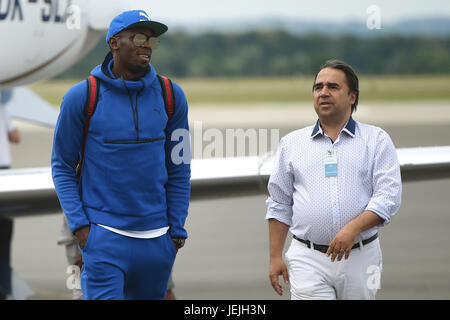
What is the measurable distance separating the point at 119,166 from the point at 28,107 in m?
3.65

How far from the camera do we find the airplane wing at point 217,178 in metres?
4.92

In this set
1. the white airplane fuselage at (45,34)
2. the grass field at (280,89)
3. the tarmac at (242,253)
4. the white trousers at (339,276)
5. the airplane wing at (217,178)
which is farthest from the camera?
the grass field at (280,89)

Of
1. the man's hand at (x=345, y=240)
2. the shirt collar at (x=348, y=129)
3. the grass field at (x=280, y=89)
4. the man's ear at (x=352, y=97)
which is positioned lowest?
the grass field at (x=280, y=89)

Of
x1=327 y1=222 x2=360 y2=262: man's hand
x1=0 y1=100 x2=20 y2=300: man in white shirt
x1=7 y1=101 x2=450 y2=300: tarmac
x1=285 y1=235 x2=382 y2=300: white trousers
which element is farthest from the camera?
x1=7 y1=101 x2=450 y2=300: tarmac

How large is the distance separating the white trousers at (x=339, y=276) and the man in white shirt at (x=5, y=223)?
3201mm

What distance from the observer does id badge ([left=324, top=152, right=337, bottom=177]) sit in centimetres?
341

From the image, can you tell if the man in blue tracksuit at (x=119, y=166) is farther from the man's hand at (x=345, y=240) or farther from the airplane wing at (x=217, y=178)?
the airplane wing at (x=217, y=178)

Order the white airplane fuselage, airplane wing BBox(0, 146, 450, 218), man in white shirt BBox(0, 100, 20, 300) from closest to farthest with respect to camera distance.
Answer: airplane wing BBox(0, 146, 450, 218) → the white airplane fuselage → man in white shirt BBox(0, 100, 20, 300)

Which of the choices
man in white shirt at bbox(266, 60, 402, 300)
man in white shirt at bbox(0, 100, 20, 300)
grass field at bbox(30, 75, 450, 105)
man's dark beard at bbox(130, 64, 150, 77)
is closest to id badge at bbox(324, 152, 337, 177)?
man in white shirt at bbox(266, 60, 402, 300)

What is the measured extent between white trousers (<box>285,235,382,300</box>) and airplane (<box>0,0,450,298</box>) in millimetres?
1801

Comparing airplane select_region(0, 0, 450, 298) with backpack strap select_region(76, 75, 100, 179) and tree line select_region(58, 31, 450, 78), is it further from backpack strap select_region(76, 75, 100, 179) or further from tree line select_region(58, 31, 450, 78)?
tree line select_region(58, 31, 450, 78)

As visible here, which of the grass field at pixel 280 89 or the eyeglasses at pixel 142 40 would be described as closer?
the eyeglasses at pixel 142 40

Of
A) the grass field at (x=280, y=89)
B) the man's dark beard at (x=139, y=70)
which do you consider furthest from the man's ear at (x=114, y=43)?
the grass field at (x=280, y=89)
